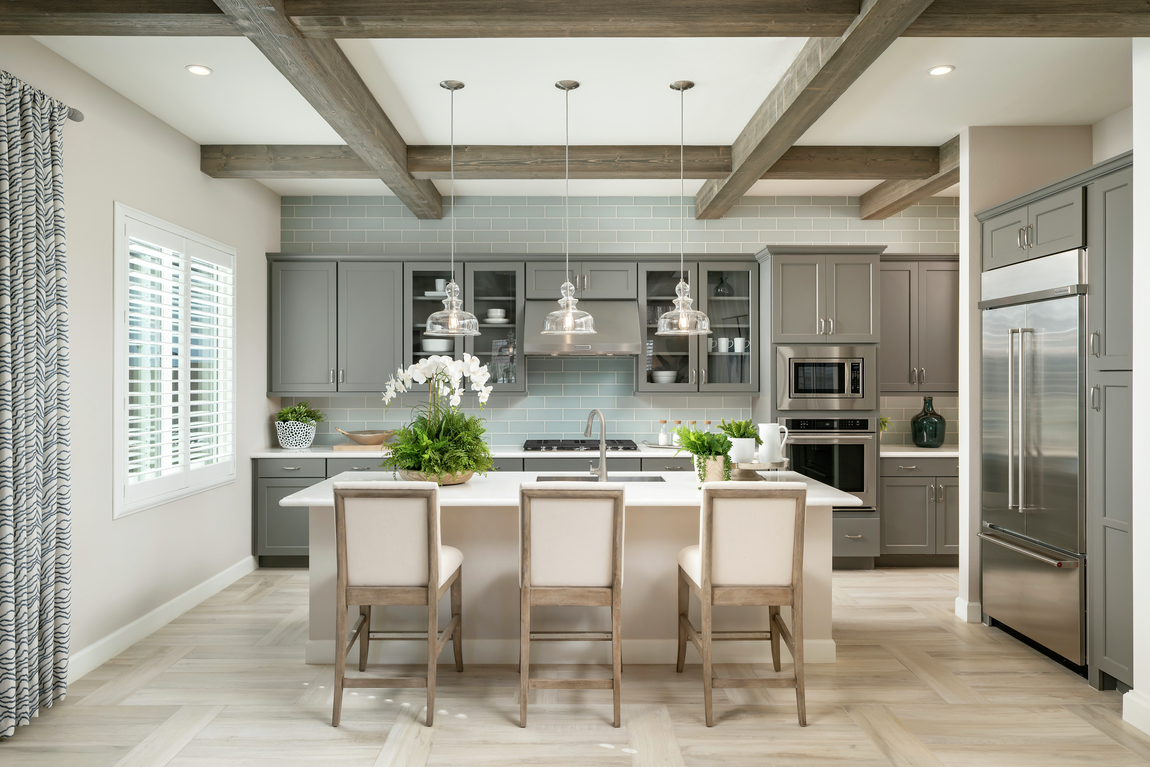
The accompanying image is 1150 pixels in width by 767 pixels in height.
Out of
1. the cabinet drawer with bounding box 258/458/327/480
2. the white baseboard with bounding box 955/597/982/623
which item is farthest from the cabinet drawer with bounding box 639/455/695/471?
the cabinet drawer with bounding box 258/458/327/480

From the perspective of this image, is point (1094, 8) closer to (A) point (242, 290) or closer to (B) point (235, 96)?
(B) point (235, 96)

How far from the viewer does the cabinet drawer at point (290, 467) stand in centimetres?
502

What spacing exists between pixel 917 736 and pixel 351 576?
2230mm

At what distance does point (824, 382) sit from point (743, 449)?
199 cm

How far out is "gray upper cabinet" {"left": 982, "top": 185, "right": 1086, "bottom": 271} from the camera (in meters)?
3.12

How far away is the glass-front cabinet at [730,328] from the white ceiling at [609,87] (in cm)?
126

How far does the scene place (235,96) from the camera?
11.6 ft

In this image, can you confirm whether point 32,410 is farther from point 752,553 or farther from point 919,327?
point 919,327

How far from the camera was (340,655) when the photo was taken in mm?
2744

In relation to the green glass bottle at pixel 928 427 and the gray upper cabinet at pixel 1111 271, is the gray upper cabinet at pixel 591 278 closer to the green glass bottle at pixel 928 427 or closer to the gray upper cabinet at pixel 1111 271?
the green glass bottle at pixel 928 427

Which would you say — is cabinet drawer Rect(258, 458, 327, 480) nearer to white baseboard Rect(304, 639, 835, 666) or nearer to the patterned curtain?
white baseboard Rect(304, 639, 835, 666)

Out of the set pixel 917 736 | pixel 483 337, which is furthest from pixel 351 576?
pixel 483 337

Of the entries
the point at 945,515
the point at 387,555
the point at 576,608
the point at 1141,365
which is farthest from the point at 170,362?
the point at 945,515

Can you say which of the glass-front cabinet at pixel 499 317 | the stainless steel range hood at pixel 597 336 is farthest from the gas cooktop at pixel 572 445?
the stainless steel range hood at pixel 597 336
